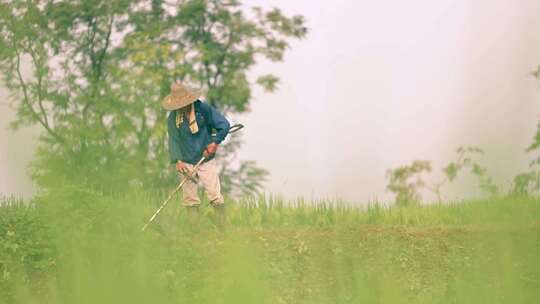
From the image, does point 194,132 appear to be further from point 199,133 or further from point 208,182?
point 208,182

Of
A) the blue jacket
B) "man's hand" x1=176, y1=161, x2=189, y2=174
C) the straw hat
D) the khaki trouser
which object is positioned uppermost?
the straw hat

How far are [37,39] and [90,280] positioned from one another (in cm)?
1135

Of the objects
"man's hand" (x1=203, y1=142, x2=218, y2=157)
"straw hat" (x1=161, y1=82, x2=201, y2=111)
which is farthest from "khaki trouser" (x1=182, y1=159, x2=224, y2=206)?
"straw hat" (x1=161, y1=82, x2=201, y2=111)

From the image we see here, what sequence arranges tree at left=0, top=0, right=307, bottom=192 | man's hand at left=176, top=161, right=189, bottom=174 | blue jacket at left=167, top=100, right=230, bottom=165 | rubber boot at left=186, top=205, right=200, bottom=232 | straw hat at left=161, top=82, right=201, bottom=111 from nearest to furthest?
1. straw hat at left=161, top=82, right=201, bottom=111
2. blue jacket at left=167, top=100, right=230, bottom=165
3. man's hand at left=176, top=161, right=189, bottom=174
4. rubber boot at left=186, top=205, right=200, bottom=232
5. tree at left=0, top=0, right=307, bottom=192

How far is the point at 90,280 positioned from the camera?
914 millimetres

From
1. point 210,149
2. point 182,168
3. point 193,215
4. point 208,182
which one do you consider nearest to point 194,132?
point 210,149

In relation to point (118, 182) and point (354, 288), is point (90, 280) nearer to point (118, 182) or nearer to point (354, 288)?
point (354, 288)

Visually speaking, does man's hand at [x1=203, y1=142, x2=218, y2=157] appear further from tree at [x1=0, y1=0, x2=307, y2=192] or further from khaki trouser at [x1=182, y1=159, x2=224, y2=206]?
tree at [x1=0, y1=0, x2=307, y2=192]

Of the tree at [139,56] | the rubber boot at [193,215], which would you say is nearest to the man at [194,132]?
the rubber boot at [193,215]

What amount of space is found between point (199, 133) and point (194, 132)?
0.04m

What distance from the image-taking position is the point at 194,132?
6438 mm

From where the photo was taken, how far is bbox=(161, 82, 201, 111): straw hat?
629 centimetres

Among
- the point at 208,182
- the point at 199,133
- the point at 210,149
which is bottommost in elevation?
the point at 208,182

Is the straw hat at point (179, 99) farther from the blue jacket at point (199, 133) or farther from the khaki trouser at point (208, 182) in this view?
the khaki trouser at point (208, 182)
